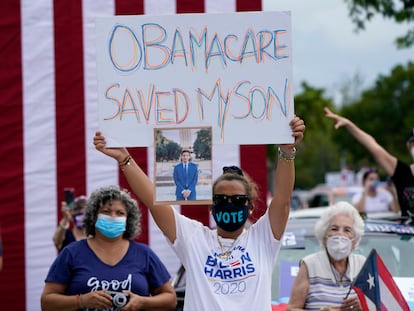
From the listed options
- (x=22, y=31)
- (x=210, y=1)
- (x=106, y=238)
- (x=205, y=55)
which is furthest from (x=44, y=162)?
(x=205, y=55)

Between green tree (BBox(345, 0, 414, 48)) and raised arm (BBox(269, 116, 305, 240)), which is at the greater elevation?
green tree (BBox(345, 0, 414, 48))

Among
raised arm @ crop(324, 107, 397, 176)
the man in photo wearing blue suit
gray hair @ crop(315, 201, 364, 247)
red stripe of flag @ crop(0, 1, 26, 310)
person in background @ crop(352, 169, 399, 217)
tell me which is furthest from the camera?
person in background @ crop(352, 169, 399, 217)

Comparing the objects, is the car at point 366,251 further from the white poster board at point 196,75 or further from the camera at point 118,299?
the white poster board at point 196,75

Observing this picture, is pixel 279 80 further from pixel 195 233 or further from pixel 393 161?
pixel 393 161

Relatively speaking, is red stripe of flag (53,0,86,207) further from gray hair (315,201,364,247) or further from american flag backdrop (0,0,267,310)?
gray hair (315,201,364,247)

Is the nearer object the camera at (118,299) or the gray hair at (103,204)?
the camera at (118,299)

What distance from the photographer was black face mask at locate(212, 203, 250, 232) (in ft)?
11.4

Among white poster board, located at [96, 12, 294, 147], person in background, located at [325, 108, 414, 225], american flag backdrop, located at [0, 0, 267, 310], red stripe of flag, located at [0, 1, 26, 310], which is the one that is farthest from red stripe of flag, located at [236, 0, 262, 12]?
white poster board, located at [96, 12, 294, 147]

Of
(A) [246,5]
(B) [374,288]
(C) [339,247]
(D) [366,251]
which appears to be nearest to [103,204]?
(C) [339,247]

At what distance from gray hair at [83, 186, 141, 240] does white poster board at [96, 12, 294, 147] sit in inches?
42.9

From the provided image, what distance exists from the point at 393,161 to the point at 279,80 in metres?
3.35

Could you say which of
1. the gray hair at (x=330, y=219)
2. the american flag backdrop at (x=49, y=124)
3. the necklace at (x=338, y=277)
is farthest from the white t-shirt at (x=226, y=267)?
the american flag backdrop at (x=49, y=124)

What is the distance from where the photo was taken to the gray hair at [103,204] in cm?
461

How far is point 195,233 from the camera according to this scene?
3.47 m
